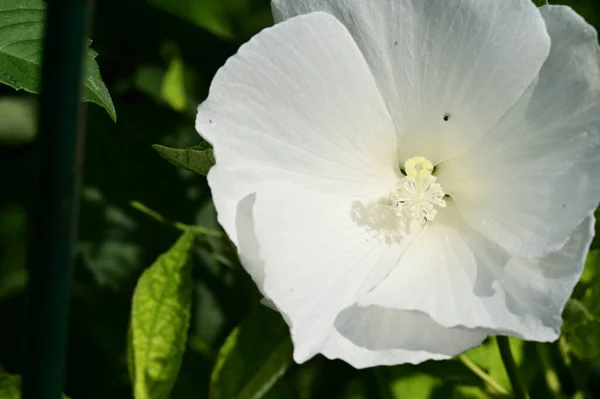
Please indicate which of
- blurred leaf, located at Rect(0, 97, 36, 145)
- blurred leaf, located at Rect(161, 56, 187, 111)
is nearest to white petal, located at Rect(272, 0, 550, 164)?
blurred leaf, located at Rect(161, 56, 187, 111)

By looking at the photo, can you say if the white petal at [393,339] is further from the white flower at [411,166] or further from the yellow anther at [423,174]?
the yellow anther at [423,174]

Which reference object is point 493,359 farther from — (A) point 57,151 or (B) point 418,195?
(A) point 57,151

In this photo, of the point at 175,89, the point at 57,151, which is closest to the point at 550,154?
the point at 57,151

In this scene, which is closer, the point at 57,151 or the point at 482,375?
the point at 57,151

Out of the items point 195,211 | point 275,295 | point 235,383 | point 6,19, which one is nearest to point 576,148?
point 275,295

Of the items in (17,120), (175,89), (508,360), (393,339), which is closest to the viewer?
(393,339)

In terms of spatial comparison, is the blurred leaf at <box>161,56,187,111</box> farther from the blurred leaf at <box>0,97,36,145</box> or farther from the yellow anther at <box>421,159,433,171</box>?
the yellow anther at <box>421,159,433,171</box>
